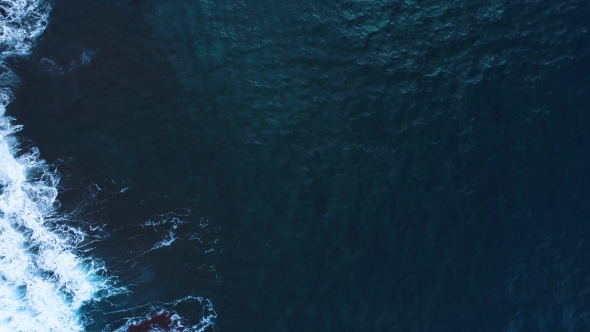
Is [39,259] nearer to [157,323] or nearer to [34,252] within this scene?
[34,252]

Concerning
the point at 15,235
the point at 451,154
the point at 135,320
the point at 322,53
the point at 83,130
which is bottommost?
the point at 135,320

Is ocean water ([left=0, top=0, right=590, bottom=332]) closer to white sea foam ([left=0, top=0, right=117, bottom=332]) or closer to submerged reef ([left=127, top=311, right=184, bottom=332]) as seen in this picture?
white sea foam ([left=0, top=0, right=117, bottom=332])

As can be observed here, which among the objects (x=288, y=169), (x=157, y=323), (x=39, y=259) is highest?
(x=288, y=169)

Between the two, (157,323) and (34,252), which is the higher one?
(34,252)

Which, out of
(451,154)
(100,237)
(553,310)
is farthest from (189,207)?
(553,310)

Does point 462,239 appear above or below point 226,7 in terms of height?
below

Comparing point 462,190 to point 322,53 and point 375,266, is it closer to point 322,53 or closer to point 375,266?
point 375,266

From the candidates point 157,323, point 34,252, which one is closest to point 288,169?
point 157,323

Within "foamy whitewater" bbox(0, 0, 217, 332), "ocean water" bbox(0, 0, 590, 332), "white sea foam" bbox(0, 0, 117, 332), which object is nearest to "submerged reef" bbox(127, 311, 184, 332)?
"foamy whitewater" bbox(0, 0, 217, 332)
